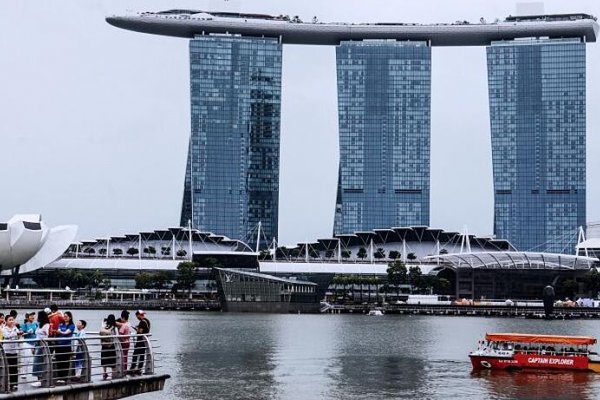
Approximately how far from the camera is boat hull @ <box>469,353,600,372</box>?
208 feet

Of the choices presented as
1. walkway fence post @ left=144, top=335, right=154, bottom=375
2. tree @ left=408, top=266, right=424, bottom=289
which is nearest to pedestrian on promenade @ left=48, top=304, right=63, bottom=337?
walkway fence post @ left=144, top=335, right=154, bottom=375

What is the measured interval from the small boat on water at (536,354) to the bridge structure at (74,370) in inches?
1520

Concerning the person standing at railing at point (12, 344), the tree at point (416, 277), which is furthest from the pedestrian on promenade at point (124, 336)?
the tree at point (416, 277)

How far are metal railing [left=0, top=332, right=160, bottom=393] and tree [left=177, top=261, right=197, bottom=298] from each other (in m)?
164

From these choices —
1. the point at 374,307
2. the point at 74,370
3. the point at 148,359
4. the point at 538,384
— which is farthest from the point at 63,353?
the point at 374,307

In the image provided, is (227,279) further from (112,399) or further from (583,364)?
(112,399)

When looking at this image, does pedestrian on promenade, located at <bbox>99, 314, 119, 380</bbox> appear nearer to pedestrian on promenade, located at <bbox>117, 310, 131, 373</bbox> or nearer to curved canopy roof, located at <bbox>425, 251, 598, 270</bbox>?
pedestrian on promenade, located at <bbox>117, 310, 131, 373</bbox>

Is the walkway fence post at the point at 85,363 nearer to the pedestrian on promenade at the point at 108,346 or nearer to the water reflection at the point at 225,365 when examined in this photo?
the pedestrian on promenade at the point at 108,346

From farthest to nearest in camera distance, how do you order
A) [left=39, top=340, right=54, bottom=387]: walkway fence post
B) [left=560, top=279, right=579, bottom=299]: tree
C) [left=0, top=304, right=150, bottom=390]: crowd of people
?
[left=560, top=279, right=579, bottom=299]: tree < [left=0, top=304, right=150, bottom=390]: crowd of people < [left=39, top=340, right=54, bottom=387]: walkway fence post

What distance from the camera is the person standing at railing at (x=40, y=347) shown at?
23.3m

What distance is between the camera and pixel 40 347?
76.8 ft

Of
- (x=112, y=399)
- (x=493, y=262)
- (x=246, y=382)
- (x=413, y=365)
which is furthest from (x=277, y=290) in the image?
(x=112, y=399)

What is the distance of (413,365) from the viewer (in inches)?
2581

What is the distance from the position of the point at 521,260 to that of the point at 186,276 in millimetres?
57618
